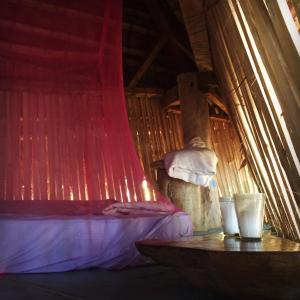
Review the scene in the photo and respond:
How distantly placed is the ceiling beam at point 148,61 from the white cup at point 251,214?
3.47 m

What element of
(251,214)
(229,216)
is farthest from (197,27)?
(251,214)

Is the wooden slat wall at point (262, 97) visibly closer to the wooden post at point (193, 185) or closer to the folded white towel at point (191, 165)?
the folded white towel at point (191, 165)

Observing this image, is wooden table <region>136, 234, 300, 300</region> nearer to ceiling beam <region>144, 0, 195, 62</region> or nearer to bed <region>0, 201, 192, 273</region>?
bed <region>0, 201, 192, 273</region>

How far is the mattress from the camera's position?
2.26 metres

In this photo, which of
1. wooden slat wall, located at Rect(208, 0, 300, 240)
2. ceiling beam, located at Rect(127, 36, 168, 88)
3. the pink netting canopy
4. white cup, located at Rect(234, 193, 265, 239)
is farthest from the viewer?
ceiling beam, located at Rect(127, 36, 168, 88)

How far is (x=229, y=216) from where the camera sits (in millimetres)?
1629

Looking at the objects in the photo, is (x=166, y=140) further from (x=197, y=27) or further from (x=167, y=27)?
(x=197, y=27)

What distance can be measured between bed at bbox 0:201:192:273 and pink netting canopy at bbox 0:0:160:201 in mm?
117

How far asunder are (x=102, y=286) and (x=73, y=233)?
0.59 meters

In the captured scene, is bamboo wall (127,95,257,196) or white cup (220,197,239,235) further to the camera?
bamboo wall (127,95,257,196)

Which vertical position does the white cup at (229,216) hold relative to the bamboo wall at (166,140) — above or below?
below

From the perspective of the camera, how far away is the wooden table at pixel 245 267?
103 centimetres

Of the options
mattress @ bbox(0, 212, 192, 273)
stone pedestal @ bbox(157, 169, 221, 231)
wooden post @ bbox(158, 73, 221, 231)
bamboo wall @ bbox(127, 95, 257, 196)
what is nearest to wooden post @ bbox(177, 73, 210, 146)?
wooden post @ bbox(158, 73, 221, 231)

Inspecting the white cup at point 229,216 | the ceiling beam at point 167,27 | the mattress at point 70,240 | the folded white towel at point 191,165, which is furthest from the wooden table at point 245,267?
the ceiling beam at point 167,27
